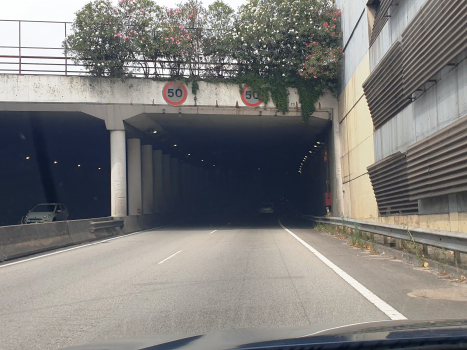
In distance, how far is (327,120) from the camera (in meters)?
27.9

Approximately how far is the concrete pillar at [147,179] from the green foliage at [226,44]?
31.1ft

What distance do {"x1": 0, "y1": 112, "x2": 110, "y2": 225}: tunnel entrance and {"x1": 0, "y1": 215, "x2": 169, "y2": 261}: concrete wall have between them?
8.94m

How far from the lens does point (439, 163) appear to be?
Answer: 1283cm

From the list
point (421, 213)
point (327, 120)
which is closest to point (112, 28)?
point (327, 120)

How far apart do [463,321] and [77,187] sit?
50.5 metres

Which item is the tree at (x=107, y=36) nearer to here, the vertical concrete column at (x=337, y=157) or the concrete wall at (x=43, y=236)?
the concrete wall at (x=43, y=236)

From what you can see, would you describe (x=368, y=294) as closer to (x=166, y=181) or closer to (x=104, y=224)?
(x=104, y=224)

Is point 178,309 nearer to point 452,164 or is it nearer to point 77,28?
point 452,164

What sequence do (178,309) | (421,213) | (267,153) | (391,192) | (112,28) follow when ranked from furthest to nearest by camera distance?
(267,153), (112,28), (391,192), (421,213), (178,309)

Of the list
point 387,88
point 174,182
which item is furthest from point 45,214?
point 387,88

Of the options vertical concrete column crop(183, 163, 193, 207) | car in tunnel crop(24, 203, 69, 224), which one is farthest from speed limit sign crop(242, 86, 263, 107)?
vertical concrete column crop(183, 163, 193, 207)

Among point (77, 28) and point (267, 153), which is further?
point (267, 153)

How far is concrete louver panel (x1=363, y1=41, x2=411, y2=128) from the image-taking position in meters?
16.1

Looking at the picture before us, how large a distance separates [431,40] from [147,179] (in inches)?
985
